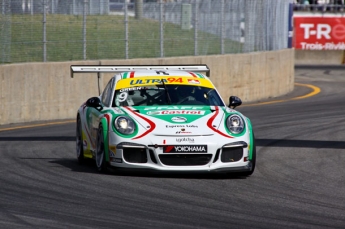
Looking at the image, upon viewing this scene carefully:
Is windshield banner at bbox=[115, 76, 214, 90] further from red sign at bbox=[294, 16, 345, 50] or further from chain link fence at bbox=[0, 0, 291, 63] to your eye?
red sign at bbox=[294, 16, 345, 50]

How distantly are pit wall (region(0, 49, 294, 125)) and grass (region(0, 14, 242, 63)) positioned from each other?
40 cm

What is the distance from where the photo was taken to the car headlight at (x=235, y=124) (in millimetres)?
10312

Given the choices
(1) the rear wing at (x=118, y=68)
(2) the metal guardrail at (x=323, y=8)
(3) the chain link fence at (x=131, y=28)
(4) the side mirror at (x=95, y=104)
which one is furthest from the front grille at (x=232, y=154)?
(2) the metal guardrail at (x=323, y=8)

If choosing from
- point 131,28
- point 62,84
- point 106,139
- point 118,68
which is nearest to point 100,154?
point 106,139

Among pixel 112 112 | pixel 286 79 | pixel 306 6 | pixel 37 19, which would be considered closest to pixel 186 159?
pixel 112 112

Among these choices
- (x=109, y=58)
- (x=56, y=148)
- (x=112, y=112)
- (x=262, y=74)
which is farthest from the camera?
(x=262, y=74)

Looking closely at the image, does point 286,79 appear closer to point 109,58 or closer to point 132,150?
point 109,58

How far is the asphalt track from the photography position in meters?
7.51

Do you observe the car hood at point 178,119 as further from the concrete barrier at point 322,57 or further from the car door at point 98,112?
the concrete barrier at point 322,57

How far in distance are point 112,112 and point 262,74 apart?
13719 mm

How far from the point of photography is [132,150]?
10062 mm

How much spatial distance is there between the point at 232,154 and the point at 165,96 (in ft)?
4.66

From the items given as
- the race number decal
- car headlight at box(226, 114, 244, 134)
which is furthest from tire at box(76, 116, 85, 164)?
car headlight at box(226, 114, 244, 134)

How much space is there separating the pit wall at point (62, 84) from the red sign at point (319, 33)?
15538 millimetres
